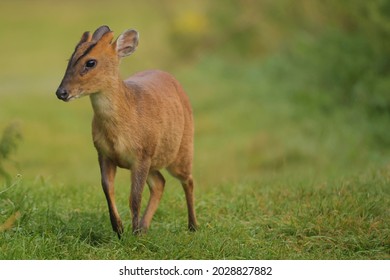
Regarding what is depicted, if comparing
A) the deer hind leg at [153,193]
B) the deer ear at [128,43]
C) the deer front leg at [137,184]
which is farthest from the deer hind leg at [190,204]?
the deer ear at [128,43]

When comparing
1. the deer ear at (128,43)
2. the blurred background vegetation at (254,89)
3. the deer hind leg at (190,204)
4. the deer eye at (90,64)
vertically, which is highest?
the deer ear at (128,43)

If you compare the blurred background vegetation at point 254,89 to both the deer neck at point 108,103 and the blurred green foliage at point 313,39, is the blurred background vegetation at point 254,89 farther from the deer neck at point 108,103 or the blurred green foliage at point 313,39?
the deer neck at point 108,103

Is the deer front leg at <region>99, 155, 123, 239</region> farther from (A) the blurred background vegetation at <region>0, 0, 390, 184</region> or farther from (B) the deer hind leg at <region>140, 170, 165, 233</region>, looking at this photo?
(A) the blurred background vegetation at <region>0, 0, 390, 184</region>

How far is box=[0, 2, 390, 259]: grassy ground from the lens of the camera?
729 cm

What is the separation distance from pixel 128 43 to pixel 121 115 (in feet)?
1.97

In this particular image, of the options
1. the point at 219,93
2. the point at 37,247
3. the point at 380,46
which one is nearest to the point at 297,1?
the point at 219,93

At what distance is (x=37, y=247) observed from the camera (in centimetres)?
699

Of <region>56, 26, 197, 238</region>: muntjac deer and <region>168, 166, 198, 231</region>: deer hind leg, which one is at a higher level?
<region>56, 26, 197, 238</region>: muntjac deer

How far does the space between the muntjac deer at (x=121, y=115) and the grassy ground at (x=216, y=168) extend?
49 cm

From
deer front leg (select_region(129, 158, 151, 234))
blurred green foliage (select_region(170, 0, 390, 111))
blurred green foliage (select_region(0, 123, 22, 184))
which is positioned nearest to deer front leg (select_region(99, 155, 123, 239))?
deer front leg (select_region(129, 158, 151, 234))

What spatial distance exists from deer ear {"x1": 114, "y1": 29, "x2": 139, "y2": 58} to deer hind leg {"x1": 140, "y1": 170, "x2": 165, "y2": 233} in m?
1.21

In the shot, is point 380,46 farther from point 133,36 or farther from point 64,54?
point 64,54

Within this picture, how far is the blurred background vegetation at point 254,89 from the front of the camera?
545 inches
